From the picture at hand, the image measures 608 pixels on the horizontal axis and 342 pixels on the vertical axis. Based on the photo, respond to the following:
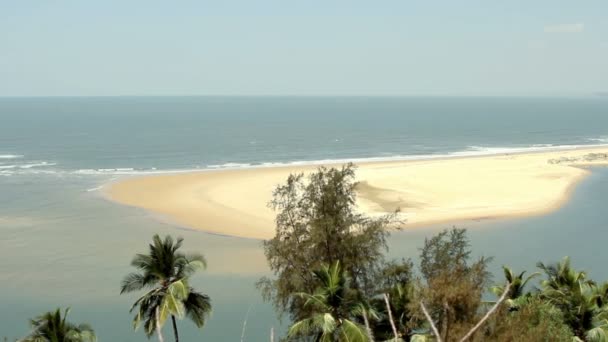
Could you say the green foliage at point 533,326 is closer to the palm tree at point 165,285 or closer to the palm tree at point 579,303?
the palm tree at point 579,303

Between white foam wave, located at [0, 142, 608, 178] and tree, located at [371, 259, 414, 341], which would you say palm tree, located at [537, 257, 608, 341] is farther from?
white foam wave, located at [0, 142, 608, 178]

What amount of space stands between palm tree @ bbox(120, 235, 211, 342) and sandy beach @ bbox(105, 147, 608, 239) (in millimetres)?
30207

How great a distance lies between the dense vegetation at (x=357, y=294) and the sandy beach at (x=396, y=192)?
87.7ft

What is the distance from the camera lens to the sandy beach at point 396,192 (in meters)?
57.4

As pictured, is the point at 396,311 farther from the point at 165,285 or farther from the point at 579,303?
the point at 165,285

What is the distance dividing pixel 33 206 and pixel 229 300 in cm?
3633

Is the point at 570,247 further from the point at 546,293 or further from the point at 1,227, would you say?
the point at 1,227

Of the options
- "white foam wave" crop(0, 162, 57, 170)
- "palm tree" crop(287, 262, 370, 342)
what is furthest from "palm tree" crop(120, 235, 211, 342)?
"white foam wave" crop(0, 162, 57, 170)

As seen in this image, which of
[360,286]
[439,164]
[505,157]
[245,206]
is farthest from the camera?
[505,157]

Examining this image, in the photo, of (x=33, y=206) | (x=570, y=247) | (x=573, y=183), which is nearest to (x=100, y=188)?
(x=33, y=206)

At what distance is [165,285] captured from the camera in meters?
19.7

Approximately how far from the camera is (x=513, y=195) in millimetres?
66000

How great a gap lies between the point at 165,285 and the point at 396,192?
164ft

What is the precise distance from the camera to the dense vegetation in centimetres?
1625
